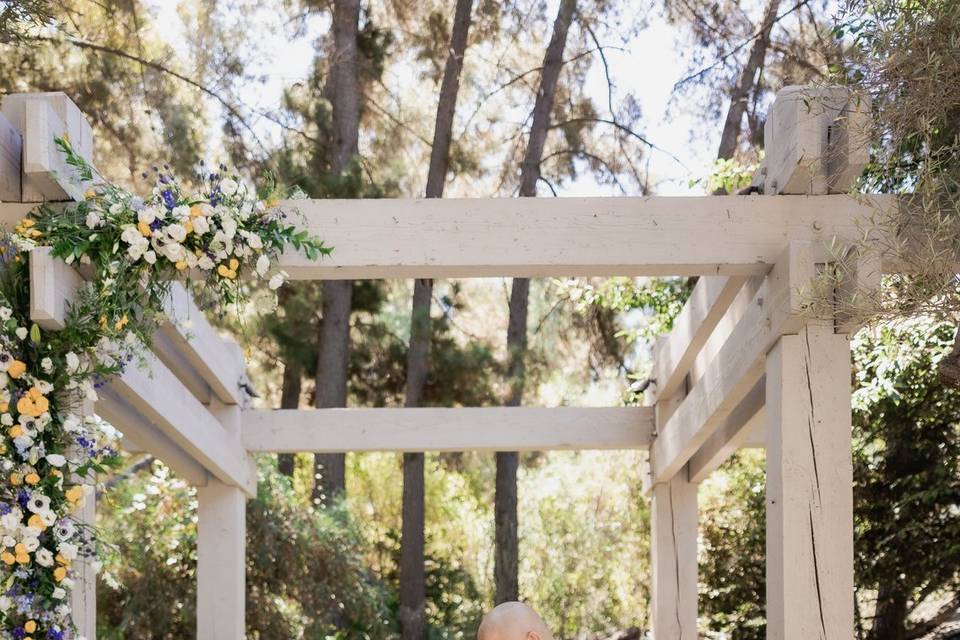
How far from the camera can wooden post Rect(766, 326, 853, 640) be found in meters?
3.23

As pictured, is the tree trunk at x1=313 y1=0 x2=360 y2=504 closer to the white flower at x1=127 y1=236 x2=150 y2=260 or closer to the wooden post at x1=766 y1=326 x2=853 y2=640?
the white flower at x1=127 y1=236 x2=150 y2=260

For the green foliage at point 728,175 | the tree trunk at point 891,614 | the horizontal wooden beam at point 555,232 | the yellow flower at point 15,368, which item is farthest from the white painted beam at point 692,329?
the tree trunk at point 891,614

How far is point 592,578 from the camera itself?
1277 centimetres

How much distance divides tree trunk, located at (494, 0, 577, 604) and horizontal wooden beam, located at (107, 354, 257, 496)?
437cm

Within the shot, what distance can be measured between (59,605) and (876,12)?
2.58m

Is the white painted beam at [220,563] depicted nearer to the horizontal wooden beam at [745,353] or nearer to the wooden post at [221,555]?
the wooden post at [221,555]

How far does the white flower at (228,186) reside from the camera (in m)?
3.36

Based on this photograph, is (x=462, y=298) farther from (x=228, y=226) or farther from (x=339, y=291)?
(x=228, y=226)

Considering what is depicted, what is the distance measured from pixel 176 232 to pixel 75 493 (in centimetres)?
75

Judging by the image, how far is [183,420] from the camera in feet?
15.6

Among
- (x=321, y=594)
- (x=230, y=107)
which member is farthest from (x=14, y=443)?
(x=230, y=107)

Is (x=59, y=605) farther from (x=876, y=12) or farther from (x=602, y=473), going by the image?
(x=602, y=473)

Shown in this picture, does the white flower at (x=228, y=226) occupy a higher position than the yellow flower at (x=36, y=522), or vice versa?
the white flower at (x=228, y=226)

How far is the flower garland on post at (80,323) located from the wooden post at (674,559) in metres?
3.45
